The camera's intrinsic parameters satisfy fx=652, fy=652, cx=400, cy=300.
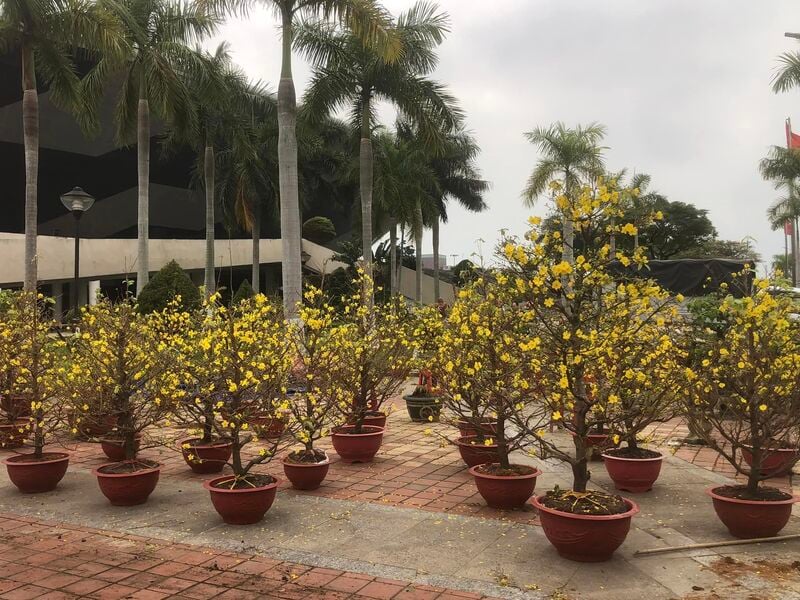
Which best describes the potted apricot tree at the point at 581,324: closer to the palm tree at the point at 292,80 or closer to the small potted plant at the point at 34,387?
the small potted plant at the point at 34,387

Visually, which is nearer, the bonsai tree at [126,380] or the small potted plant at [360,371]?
the bonsai tree at [126,380]

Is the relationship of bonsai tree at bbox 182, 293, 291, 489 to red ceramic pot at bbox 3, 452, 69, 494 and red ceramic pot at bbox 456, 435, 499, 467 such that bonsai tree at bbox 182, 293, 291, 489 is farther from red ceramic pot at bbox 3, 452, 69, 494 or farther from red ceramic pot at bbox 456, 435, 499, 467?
red ceramic pot at bbox 456, 435, 499, 467

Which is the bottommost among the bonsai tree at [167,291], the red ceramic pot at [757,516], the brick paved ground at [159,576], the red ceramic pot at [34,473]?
the brick paved ground at [159,576]

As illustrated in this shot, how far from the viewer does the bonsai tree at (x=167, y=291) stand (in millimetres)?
17938

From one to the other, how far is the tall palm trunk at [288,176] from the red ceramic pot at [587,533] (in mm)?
9769

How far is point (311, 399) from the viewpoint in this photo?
647 cm

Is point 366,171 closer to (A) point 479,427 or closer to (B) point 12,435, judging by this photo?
(B) point 12,435

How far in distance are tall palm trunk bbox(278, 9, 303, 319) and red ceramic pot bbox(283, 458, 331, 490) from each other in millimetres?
7414

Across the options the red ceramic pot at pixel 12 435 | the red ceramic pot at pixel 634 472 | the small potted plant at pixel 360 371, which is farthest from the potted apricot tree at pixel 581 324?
the red ceramic pot at pixel 12 435

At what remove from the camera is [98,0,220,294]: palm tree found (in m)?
16.7

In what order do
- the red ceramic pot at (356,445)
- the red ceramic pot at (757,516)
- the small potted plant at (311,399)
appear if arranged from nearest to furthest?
the red ceramic pot at (757,516)
the small potted plant at (311,399)
the red ceramic pot at (356,445)

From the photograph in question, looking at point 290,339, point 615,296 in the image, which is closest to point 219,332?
point 290,339

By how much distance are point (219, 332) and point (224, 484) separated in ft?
4.23

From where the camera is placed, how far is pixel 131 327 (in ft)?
21.3
